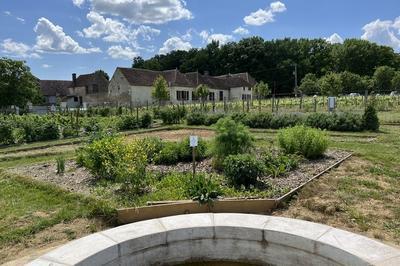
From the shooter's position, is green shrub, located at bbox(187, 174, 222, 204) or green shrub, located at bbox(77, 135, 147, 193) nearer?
green shrub, located at bbox(187, 174, 222, 204)

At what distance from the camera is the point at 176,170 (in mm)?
7941

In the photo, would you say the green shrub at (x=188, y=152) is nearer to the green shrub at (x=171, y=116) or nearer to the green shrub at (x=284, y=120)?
the green shrub at (x=284, y=120)

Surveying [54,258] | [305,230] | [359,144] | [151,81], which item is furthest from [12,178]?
[151,81]

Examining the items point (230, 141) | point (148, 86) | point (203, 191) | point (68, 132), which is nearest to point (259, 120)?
point (68, 132)

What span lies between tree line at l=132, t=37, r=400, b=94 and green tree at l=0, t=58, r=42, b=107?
3906 centimetres

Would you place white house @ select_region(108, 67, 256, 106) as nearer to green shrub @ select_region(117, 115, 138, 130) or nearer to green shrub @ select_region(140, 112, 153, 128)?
green shrub @ select_region(140, 112, 153, 128)

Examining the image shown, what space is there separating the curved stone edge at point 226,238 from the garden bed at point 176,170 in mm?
1801

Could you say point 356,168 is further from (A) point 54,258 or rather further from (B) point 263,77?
Answer: (B) point 263,77

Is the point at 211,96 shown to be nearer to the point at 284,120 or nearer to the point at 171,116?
the point at 171,116

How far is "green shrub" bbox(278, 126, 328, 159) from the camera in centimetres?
862

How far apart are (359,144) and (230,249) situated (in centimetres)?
852

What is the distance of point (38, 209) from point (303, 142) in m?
5.64

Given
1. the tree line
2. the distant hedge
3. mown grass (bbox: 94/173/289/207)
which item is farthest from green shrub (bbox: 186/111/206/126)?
the tree line

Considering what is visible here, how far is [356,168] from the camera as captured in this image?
802 centimetres
